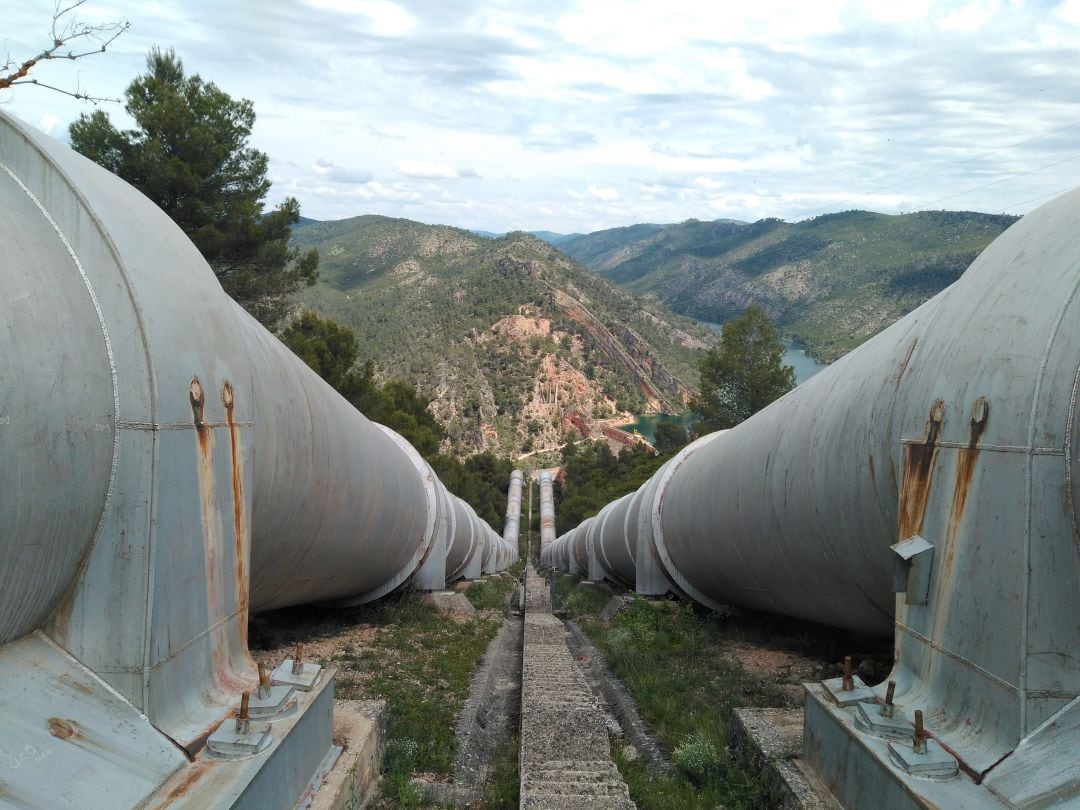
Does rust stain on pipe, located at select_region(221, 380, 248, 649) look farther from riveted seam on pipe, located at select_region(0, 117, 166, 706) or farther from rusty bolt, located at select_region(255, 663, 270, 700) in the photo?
riveted seam on pipe, located at select_region(0, 117, 166, 706)

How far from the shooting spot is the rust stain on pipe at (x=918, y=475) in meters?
3.05

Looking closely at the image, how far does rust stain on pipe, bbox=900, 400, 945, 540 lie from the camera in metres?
3.05

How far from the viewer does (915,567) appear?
10.1ft

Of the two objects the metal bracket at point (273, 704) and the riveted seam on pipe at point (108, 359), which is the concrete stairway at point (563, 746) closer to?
the metal bracket at point (273, 704)

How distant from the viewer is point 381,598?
31.0 feet

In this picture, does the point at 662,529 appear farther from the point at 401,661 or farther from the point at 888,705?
the point at 888,705

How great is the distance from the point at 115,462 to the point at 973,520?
301 cm

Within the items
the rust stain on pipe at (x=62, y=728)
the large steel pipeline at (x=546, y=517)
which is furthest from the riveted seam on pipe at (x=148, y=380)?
the large steel pipeline at (x=546, y=517)

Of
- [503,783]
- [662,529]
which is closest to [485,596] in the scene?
[662,529]

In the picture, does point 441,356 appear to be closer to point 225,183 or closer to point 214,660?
point 225,183

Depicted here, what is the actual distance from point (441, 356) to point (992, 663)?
67.6 metres

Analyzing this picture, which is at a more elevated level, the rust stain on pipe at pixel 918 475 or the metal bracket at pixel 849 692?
the rust stain on pipe at pixel 918 475

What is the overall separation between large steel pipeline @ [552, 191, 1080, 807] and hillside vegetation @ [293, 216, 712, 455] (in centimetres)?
5660

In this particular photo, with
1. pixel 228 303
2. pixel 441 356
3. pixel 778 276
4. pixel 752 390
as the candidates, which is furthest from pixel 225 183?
pixel 778 276
